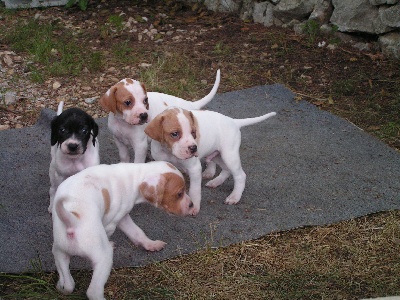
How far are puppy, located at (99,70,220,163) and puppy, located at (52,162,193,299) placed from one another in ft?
2.76

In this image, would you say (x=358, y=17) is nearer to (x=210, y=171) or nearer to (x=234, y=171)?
(x=210, y=171)

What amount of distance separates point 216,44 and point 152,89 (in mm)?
2016

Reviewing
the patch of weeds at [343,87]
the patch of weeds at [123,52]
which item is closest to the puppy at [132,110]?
the patch of weeds at [343,87]

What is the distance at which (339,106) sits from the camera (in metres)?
7.29

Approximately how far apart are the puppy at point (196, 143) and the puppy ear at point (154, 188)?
0.46 meters

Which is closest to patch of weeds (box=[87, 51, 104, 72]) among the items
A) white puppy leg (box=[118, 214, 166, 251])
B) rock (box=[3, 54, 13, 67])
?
rock (box=[3, 54, 13, 67])

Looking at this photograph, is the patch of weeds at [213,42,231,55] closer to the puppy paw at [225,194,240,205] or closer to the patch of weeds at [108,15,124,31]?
the patch of weeds at [108,15,124,31]

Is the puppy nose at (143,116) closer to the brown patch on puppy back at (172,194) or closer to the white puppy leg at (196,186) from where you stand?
the white puppy leg at (196,186)

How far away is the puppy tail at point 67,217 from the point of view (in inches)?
141

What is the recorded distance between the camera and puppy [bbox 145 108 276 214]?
461cm

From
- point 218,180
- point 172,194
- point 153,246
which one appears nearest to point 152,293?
point 153,246

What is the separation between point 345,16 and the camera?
860 centimetres

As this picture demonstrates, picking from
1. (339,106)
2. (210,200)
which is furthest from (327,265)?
(339,106)

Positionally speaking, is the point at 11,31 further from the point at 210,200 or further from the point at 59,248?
the point at 59,248
